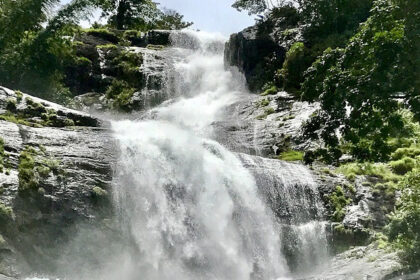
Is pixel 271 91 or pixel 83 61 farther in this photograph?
pixel 83 61

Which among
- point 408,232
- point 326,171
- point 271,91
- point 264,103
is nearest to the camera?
point 408,232

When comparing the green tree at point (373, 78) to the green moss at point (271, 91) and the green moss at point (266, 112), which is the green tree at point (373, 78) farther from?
the green moss at point (271, 91)

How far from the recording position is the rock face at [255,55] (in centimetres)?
3447

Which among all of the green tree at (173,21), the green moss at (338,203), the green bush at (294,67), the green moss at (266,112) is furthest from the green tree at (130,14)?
the green moss at (338,203)

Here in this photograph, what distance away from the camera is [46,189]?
14273 mm

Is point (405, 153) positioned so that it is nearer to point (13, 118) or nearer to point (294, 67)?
point (294, 67)

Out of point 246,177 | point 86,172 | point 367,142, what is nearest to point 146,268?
point 86,172

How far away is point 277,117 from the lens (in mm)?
26656

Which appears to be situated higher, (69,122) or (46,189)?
(69,122)

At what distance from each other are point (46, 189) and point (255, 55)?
2364 cm

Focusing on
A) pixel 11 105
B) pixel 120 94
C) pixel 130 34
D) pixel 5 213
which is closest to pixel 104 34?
pixel 130 34

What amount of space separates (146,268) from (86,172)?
319 cm

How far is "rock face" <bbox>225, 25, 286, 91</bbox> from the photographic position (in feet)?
113

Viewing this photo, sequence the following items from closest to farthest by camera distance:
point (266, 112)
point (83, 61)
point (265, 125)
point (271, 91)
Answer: point (265, 125) → point (266, 112) → point (271, 91) → point (83, 61)
